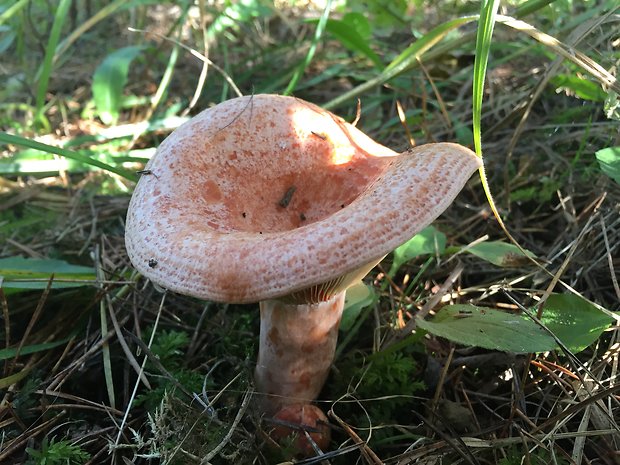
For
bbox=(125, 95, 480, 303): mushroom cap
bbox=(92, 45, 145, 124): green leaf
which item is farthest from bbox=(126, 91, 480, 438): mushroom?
bbox=(92, 45, 145, 124): green leaf

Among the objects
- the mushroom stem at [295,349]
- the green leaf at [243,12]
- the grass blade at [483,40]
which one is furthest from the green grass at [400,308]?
the green leaf at [243,12]

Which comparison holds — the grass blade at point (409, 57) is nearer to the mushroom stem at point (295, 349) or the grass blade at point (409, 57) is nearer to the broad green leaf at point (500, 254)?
the broad green leaf at point (500, 254)

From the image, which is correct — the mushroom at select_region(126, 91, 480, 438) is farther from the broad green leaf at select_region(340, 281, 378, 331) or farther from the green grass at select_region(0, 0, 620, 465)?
the green grass at select_region(0, 0, 620, 465)

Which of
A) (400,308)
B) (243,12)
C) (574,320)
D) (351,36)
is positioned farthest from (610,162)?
(243,12)

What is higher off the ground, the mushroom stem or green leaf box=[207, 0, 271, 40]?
green leaf box=[207, 0, 271, 40]

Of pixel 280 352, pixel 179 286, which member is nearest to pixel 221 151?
pixel 179 286

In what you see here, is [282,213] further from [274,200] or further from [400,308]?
[400,308]

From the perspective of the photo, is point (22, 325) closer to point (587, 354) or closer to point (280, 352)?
point (280, 352)
